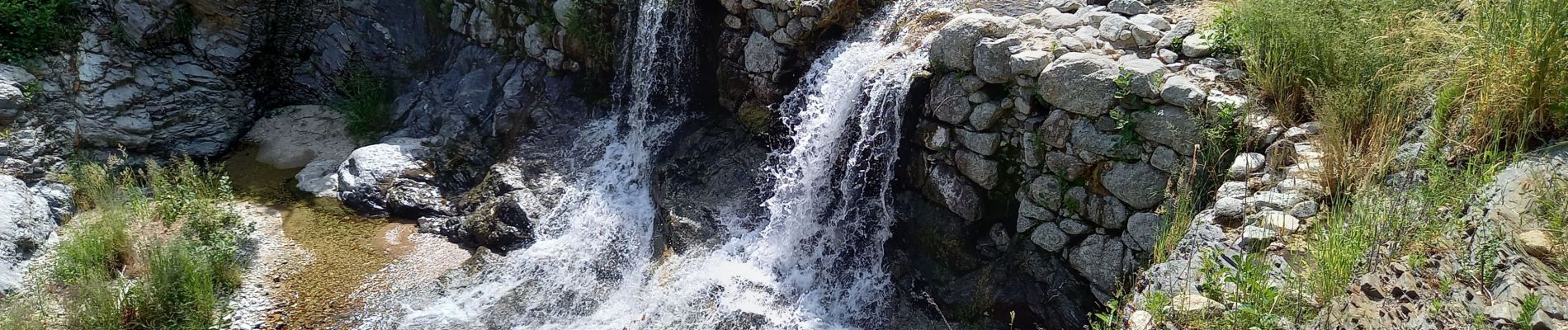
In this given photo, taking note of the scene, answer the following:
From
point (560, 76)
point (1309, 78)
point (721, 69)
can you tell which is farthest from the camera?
point (560, 76)

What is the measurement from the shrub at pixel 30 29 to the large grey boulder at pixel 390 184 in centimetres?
257

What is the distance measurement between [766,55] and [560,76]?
98.4 inches

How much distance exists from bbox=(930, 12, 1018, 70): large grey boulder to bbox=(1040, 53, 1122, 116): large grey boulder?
48cm

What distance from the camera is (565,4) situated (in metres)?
7.61

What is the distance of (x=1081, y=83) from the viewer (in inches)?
175

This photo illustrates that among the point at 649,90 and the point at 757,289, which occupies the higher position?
the point at 649,90

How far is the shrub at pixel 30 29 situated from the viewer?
7180 millimetres

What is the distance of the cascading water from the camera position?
548cm

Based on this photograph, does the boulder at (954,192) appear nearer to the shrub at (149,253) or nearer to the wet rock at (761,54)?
the wet rock at (761,54)

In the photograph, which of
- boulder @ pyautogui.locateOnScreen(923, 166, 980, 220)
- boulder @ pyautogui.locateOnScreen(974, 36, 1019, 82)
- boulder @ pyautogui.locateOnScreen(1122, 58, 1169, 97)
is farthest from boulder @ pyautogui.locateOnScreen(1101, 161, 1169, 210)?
boulder @ pyautogui.locateOnScreen(923, 166, 980, 220)

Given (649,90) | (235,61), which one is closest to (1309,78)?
(649,90)

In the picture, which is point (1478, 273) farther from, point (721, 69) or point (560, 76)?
point (560, 76)

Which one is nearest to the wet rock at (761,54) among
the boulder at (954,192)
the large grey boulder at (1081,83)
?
the boulder at (954,192)

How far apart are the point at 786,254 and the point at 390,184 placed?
12.3 ft
